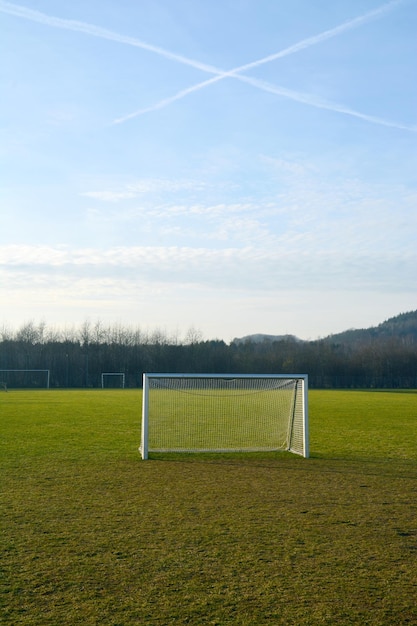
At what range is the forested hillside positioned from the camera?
93.4 metres

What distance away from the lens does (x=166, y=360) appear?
329ft

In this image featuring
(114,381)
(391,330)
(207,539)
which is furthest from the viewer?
(391,330)

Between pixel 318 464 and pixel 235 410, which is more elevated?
pixel 235 410

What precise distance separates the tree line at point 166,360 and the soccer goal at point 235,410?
224 ft

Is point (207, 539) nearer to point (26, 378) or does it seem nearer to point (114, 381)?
point (26, 378)

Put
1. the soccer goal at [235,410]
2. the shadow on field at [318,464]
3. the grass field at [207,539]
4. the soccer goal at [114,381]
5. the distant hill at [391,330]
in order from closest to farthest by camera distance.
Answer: the grass field at [207,539] < the shadow on field at [318,464] < the soccer goal at [235,410] < the soccer goal at [114,381] < the distant hill at [391,330]

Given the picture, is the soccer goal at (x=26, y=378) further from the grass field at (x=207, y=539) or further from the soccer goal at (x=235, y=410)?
the grass field at (x=207, y=539)

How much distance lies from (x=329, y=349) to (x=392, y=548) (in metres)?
105

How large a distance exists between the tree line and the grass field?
242 ft

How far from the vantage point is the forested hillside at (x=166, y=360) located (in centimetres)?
9344

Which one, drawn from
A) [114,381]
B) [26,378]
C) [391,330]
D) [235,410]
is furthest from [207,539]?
[391,330]

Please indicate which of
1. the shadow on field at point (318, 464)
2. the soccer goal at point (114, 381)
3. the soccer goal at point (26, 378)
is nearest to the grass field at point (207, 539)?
the shadow on field at point (318, 464)

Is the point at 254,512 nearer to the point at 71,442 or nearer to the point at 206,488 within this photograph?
the point at 206,488

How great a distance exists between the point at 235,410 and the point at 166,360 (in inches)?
3177
